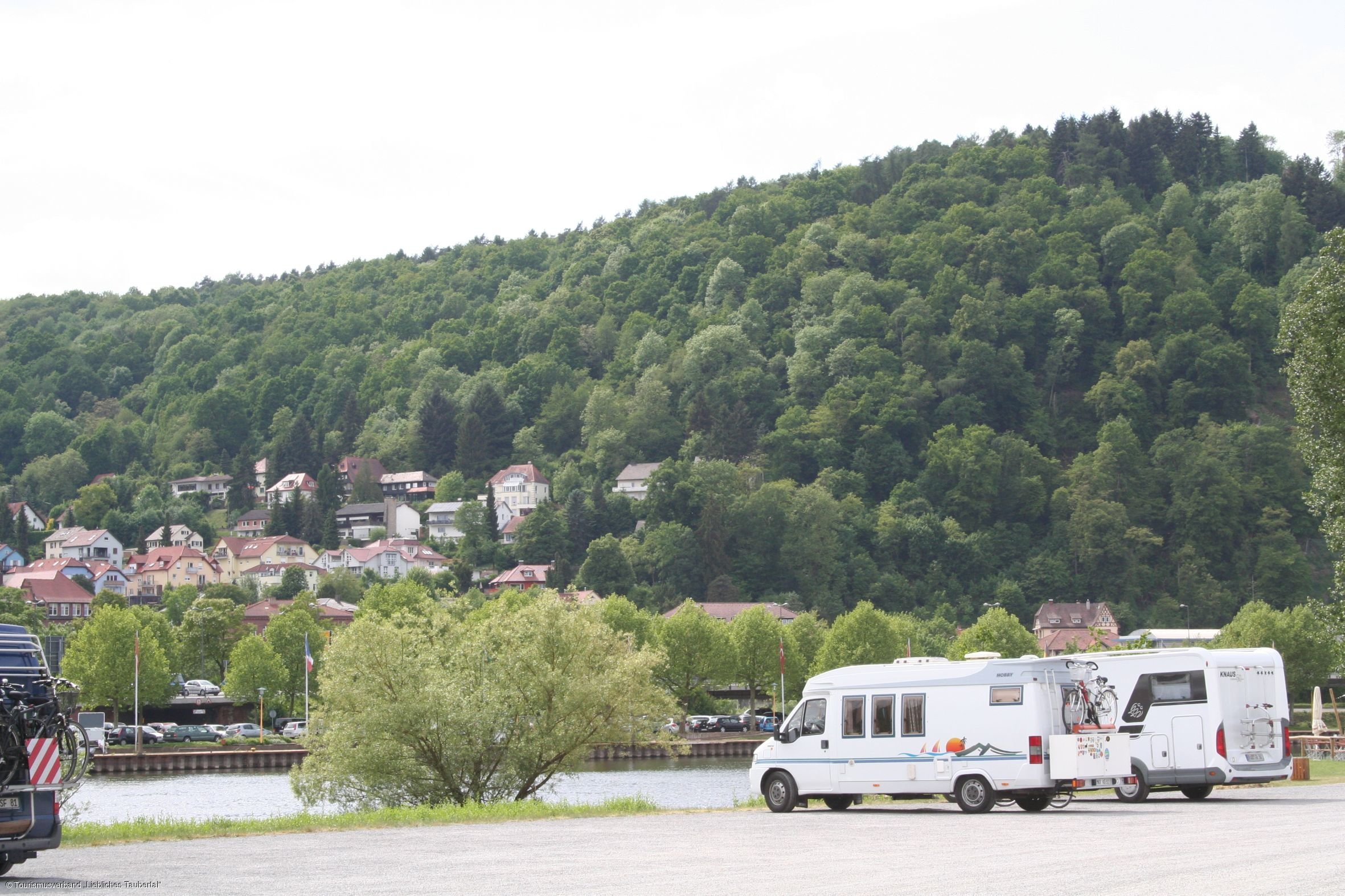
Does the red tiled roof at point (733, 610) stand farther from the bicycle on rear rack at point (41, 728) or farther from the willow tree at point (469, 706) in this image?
the bicycle on rear rack at point (41, 728)

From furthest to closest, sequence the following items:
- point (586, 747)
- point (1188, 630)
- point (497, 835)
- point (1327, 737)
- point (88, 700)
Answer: point (1188, 630) → point (88, 700) → point (1327, 737) → point (586, 747) → point (497, 835)

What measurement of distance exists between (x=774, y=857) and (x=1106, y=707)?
494 inches

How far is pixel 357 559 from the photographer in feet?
639

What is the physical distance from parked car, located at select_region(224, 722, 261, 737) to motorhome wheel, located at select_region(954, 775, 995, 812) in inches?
2953

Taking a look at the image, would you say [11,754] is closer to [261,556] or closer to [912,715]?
[912,715]

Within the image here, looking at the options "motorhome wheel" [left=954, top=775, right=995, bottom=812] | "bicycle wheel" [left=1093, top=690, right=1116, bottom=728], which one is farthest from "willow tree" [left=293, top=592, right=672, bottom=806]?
"bicycle wheel" [left=1093, top=690, right=1116, bottom=728]

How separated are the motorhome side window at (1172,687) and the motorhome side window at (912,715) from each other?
230 inches

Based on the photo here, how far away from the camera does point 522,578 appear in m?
170

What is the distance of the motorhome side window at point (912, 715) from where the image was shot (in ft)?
88.7

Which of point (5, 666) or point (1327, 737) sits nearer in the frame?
point (5, 666)

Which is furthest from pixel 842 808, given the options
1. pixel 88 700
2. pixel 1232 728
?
pixel 88 700

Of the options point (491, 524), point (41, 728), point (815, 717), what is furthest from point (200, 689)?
point (41, 728)

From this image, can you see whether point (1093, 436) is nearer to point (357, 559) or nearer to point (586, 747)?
point (357, 559)

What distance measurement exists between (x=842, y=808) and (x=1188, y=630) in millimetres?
120714
